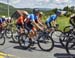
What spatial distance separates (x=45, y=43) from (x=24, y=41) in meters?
0.98

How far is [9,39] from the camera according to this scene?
17969 millimetres

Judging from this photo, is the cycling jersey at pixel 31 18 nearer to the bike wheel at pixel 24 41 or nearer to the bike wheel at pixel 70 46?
the bike wheel at pixel 24 41

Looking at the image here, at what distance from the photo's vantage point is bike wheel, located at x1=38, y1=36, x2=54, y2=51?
13.5 meters

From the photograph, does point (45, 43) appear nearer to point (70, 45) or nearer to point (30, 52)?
point (30, 52)

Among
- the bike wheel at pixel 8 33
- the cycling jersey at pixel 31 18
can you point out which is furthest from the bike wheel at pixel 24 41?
the bike wheel at pixel 8 33

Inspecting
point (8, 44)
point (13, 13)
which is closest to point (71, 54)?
point (8, 44)

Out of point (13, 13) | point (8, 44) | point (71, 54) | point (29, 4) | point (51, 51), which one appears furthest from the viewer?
point (13, 13)

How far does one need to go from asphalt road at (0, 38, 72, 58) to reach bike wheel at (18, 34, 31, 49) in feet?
0.61

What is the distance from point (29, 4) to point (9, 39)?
2.14 m

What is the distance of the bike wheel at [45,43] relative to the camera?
44.3 ft

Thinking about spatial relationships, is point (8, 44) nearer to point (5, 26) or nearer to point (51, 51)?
point (5, 26)

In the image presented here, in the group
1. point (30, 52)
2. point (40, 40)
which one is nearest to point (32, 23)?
point (40, 40)

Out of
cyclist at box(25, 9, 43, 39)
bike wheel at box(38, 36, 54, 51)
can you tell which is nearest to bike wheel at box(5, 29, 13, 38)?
cyclist at box(25, 9, 43, 39)

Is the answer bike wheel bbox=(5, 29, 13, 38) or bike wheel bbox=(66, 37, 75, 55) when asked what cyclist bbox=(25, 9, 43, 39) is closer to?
bike wheel bbox=(66, 37, 75, 55)
